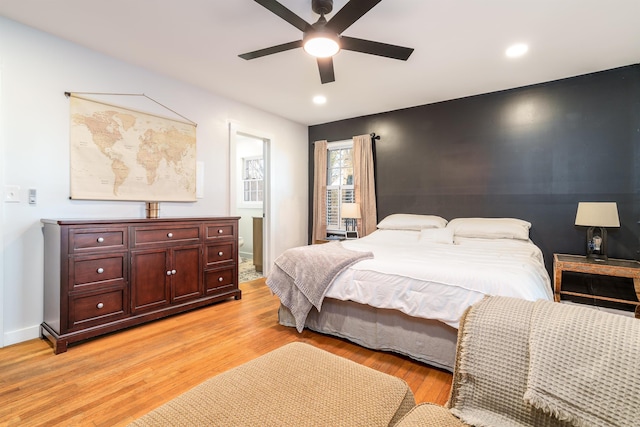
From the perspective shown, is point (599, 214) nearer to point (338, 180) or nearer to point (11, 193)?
point (338, 180)

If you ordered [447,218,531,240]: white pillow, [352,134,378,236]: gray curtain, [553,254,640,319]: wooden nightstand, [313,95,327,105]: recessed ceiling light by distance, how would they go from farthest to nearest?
[352,134,378,236]: gray curtain < [313,95,327,105]: recessed ceiling light < [447,218,531,240]: white pillow < [553,254,640,319]: wooden nightstand

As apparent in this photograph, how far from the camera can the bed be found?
1875 millimetres

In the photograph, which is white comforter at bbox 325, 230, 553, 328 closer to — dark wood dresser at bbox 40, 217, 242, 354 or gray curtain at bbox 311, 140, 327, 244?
dark wood dresser at bbox 40, 217, 242, 354

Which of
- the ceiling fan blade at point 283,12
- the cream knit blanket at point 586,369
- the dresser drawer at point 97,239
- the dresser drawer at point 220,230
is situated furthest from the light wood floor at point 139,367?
the ceiling fan blade at point 283,12

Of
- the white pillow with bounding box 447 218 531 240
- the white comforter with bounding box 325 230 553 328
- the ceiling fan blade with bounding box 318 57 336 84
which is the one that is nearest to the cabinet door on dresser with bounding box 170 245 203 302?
A: the white comforter with bounding box 325 230 553 328

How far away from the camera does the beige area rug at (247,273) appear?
4490 millimetres

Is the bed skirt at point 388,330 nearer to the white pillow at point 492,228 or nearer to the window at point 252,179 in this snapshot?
the white pillow at point 492,228

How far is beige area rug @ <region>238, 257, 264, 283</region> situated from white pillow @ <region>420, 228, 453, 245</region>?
2.56m

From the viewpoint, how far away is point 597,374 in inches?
29.0

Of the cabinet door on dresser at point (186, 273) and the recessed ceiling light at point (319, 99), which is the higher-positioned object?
the recessed ceiling light at point (319, 99)

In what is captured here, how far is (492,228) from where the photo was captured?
10.9ft

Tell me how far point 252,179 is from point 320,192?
177cm

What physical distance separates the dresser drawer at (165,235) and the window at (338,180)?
2472 mm

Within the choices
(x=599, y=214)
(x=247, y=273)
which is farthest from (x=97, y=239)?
(x=599, y=214)
